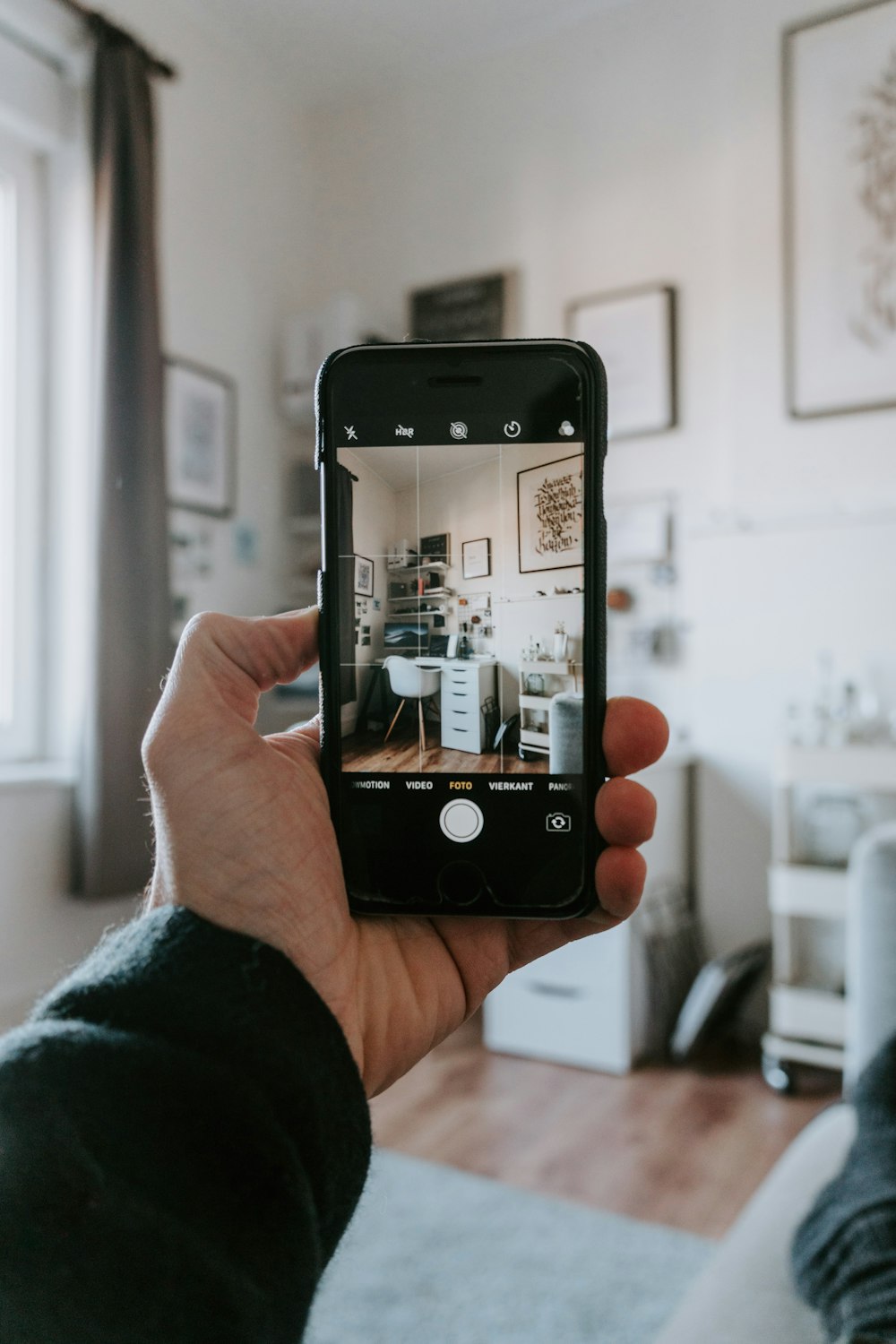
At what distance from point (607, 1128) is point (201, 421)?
Result: 1340mm

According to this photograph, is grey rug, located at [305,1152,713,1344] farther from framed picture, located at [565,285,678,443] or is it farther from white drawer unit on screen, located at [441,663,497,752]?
framed picture, located at [565,285,678,443]

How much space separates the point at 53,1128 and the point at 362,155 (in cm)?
145

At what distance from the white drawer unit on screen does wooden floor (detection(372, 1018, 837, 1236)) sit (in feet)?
3.85

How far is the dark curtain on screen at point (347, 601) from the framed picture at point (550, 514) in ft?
0.17

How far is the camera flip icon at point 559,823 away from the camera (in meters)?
0.32

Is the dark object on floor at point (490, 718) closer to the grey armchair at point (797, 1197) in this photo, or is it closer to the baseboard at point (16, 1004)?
the baseboard at point (16, 1004)

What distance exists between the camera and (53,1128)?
9.6 inches

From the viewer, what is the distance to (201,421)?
5.08ft

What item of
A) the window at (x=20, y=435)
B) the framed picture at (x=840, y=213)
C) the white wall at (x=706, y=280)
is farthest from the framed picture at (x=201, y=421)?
the framed picture at (x=840, y=213)

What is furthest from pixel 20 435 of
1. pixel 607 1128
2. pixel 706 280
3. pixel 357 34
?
pixel 706 280

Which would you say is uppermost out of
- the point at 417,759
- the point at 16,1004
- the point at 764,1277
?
the point at 417,759

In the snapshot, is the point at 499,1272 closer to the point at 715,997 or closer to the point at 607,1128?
the point at 607,1128

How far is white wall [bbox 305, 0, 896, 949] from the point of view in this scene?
188cm

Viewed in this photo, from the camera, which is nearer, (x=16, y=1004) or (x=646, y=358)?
(x=16, y=1004)
